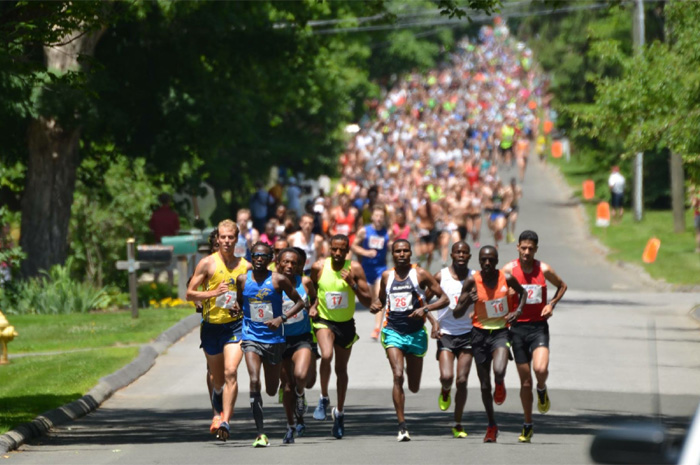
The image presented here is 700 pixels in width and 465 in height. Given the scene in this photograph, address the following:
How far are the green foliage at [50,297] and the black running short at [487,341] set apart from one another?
45.7 ft

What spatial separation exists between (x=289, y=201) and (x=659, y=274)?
1132cm

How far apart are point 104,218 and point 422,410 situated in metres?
14.9

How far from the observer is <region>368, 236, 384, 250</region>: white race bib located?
2123 cm

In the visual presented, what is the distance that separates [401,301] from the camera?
12836mm

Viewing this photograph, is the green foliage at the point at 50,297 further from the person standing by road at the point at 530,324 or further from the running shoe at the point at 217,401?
the person standing by road at the point at 530,324

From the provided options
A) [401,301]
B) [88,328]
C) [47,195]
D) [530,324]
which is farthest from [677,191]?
[401,301]

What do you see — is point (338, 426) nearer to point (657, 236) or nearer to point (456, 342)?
point (456, 342)

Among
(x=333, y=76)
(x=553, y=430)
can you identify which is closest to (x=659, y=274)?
(x=333, y=76)

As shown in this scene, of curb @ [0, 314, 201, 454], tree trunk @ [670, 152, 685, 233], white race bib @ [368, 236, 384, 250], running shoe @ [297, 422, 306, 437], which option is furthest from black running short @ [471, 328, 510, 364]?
tree trunk @ [670, 152, 685, 233]

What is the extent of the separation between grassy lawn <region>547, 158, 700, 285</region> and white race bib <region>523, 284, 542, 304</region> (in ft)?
59.9

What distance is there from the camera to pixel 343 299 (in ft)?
44.2

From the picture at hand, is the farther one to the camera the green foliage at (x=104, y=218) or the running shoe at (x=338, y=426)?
the green foliage at (x=104, y=218)

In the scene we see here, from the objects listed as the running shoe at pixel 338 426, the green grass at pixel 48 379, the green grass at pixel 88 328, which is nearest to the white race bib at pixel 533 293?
the running shoe at pixel 338 426

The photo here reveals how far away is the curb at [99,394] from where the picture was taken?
12967 millimetres
